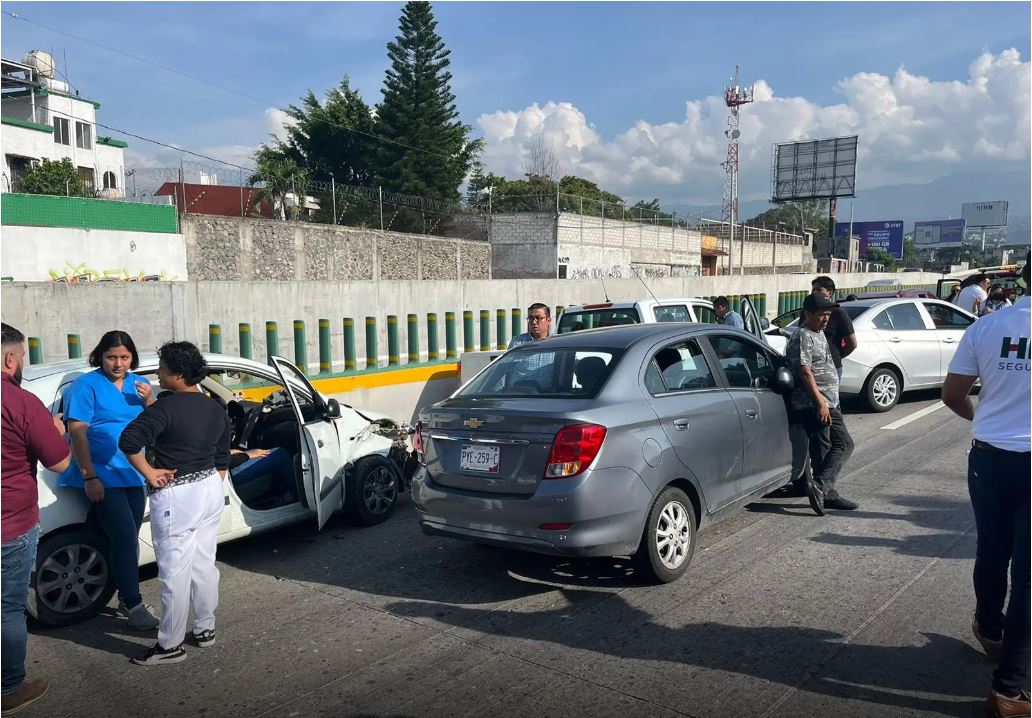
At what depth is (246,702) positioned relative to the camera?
3.87 m

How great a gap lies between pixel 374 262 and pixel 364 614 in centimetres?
2661

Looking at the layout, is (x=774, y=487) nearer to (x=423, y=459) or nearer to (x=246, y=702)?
(x=423, y=459)

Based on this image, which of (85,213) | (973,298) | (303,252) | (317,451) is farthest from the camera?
(303,252)

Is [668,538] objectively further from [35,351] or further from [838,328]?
[35,351]

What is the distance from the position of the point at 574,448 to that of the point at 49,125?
4817 centimetres

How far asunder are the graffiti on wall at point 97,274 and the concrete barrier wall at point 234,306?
12.7 metres

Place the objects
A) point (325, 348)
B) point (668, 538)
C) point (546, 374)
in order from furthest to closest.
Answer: point (325, 348), point (546, 374), point (668, 538)

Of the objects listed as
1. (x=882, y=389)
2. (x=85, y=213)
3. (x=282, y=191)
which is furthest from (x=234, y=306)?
(x=282, y=191)

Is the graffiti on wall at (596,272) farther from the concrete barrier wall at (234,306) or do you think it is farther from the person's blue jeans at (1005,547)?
the person's blue jeans at (1005,547)

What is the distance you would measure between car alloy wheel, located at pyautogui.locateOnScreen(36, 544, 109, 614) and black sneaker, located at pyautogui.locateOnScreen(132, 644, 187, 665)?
0.76 meters

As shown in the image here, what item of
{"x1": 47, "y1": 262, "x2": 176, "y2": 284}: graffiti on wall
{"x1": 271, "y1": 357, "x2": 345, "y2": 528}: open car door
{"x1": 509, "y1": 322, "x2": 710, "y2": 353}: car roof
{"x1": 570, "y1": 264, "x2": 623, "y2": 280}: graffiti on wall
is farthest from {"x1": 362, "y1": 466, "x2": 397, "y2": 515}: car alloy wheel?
{"x1": 570, "y1": 264, "x2": 623, "y2": 280}: graffiti on wall

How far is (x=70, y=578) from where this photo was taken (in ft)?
15.8

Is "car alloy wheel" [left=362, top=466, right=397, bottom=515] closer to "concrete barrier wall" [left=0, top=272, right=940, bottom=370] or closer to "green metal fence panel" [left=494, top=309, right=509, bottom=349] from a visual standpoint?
Answer: "concrete barrier wall" [left=0, top=272, right=940, bottom=370]

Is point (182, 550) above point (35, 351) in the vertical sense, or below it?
below
